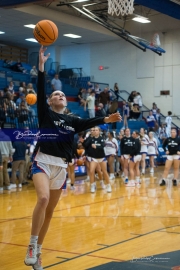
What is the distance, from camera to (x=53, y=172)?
6.06 m

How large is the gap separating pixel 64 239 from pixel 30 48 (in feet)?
85.0

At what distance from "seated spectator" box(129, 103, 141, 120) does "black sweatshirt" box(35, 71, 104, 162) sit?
22602 millimetres

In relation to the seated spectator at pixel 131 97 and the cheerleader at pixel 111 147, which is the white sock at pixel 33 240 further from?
the seated spectator at pixel 131 97

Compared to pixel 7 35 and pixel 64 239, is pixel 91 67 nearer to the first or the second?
pixel 7 35

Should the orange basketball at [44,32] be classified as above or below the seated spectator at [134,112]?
above

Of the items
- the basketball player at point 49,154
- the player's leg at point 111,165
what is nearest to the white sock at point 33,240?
the basketball player at point 49,154

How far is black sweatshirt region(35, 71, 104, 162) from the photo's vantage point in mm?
6051

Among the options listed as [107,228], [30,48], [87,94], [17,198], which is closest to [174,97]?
[87,94]

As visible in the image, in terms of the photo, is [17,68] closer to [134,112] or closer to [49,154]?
[134,112]

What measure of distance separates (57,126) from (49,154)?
0.40 metres

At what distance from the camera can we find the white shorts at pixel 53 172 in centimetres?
595

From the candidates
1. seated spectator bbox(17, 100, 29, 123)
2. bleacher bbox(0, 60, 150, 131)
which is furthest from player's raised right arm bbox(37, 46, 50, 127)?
bleacher bbox(0, 60, 150, 131)

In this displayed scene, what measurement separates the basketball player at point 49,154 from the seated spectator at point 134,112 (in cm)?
2258

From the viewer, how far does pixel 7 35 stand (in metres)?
28.8
